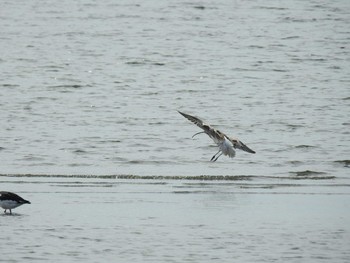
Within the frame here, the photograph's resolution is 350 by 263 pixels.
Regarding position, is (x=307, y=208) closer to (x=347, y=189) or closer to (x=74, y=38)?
(x=347, y=189)

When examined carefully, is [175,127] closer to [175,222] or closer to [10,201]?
[10,201]

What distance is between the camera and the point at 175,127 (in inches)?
822

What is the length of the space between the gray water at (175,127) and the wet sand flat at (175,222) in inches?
1.0

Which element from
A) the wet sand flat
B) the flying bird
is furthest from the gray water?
the flying bird

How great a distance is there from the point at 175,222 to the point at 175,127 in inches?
389

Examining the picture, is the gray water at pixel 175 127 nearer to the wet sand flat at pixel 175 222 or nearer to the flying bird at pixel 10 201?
the wet sand flat at pixel 175 222

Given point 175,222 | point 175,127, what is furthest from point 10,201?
point 175,127

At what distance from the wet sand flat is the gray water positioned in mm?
25

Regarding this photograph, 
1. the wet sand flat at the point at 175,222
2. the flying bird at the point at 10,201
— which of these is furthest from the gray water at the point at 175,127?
the flying bird at the point at 10,201

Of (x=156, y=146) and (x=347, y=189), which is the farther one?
(x=156, y=146)

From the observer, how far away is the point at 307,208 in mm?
11930

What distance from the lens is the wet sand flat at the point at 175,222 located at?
31.9 ft

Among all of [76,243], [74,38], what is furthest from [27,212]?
[74,38]

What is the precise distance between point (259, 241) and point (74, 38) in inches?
1015
